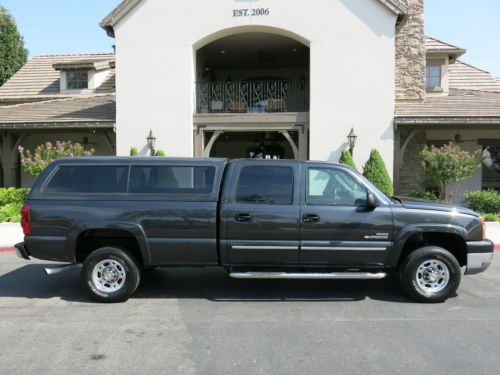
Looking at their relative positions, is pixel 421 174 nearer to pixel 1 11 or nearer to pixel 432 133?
pixel 432 133

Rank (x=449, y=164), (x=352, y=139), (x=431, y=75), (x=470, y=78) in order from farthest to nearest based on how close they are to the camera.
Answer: (x=470, y=78) → (x=431, y=75) → (x=352, y=139) → (x=449, y=164)

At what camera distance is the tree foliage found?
32.5 metres

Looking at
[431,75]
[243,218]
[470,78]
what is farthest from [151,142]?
[470,78]

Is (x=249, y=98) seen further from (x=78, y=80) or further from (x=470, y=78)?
(x=470, y=78)

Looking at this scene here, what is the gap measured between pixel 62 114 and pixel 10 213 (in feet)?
14.8

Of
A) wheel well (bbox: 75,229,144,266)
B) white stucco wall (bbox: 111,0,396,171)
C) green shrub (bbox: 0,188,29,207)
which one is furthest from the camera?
green shrub (bbox: 0,188,29,207)

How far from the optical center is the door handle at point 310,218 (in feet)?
19.0

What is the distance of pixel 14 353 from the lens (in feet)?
14.1

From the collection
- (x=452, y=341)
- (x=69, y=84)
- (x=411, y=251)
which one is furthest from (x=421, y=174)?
(x=69, y=84)

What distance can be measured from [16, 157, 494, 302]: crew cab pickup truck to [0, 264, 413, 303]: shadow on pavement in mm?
412

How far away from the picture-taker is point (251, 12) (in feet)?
48.4

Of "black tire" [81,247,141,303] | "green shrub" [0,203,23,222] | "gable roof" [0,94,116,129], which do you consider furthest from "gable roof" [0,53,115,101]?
"black tire" [81,247,141,303]

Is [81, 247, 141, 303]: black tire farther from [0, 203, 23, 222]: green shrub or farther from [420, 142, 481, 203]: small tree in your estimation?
[420, 142, 481, 203]: small tree

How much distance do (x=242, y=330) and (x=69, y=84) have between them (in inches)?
779
